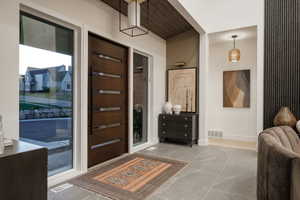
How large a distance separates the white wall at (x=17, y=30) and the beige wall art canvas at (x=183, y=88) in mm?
1032

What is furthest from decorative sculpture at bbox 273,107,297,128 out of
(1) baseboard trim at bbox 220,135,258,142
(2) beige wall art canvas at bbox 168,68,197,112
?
(2) beige wall art canvas at bbox 168,68,197,112

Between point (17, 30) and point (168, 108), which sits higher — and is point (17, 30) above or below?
above

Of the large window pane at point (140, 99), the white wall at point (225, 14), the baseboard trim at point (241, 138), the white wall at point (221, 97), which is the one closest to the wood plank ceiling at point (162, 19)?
the white wall at point (225, 14)

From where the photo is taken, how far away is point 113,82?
3.37 m

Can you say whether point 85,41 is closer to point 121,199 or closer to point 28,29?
point 28,29

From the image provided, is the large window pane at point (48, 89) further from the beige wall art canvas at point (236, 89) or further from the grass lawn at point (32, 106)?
the beige wall art canvas at point (236, 89)

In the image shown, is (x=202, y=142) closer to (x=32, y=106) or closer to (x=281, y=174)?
(x=281, y=174)

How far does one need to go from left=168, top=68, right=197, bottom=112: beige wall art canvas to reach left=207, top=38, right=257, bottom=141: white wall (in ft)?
3.49

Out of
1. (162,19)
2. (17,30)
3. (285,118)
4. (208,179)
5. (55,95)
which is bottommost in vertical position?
(208,179)

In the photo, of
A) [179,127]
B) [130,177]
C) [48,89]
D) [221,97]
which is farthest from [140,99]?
[221,97]

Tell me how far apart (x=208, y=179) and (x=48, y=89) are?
253 cm

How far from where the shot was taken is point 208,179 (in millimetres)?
2586

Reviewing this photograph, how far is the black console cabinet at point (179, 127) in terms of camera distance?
4.32 m

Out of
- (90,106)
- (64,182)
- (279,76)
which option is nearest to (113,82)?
(90,106)
